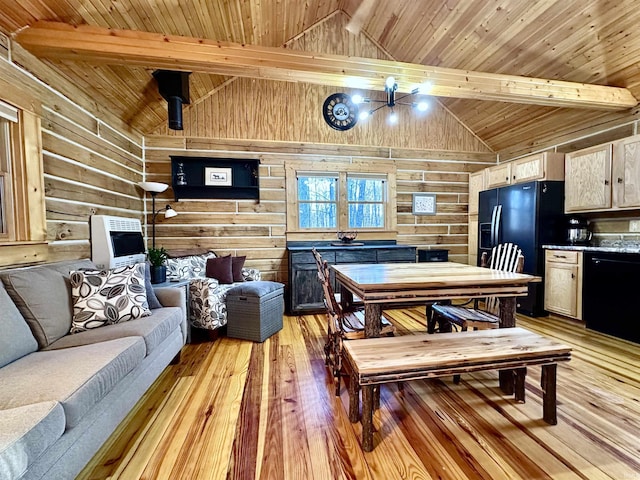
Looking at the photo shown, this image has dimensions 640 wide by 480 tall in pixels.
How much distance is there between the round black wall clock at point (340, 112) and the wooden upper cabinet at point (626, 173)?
3.17m

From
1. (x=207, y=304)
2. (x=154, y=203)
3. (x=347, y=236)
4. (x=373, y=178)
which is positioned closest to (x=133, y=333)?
(x=207, y=304)

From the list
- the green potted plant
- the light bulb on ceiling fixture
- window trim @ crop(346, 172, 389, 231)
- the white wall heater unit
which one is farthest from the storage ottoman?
the light bulb on ceiling fixture

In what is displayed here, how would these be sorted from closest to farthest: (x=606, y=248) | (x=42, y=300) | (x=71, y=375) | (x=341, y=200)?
(x=71, y=375)
(x=42, y=300)
(x=606, y=248)
(x=341, y=200)

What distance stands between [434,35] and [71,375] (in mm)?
4771

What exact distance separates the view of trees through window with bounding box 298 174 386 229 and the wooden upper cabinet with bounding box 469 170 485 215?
153cm

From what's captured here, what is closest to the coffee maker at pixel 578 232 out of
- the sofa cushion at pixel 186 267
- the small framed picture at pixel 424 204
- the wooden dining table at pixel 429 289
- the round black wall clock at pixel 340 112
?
the small framed picture at pixel 424 204

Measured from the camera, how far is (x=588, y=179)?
3.45 meters

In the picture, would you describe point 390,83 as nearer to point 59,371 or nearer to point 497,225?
point 497,225

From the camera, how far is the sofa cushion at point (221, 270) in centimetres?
355

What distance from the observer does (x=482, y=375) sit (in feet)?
7.70

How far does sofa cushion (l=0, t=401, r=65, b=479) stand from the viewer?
88cm

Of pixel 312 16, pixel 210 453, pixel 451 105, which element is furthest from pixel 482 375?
pixel 312 16

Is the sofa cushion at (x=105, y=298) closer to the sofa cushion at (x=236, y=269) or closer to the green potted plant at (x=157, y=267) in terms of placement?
the green potted plant at (x=157, y=267)

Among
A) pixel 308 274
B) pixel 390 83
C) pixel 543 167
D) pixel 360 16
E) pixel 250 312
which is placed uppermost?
pixel 360 16
